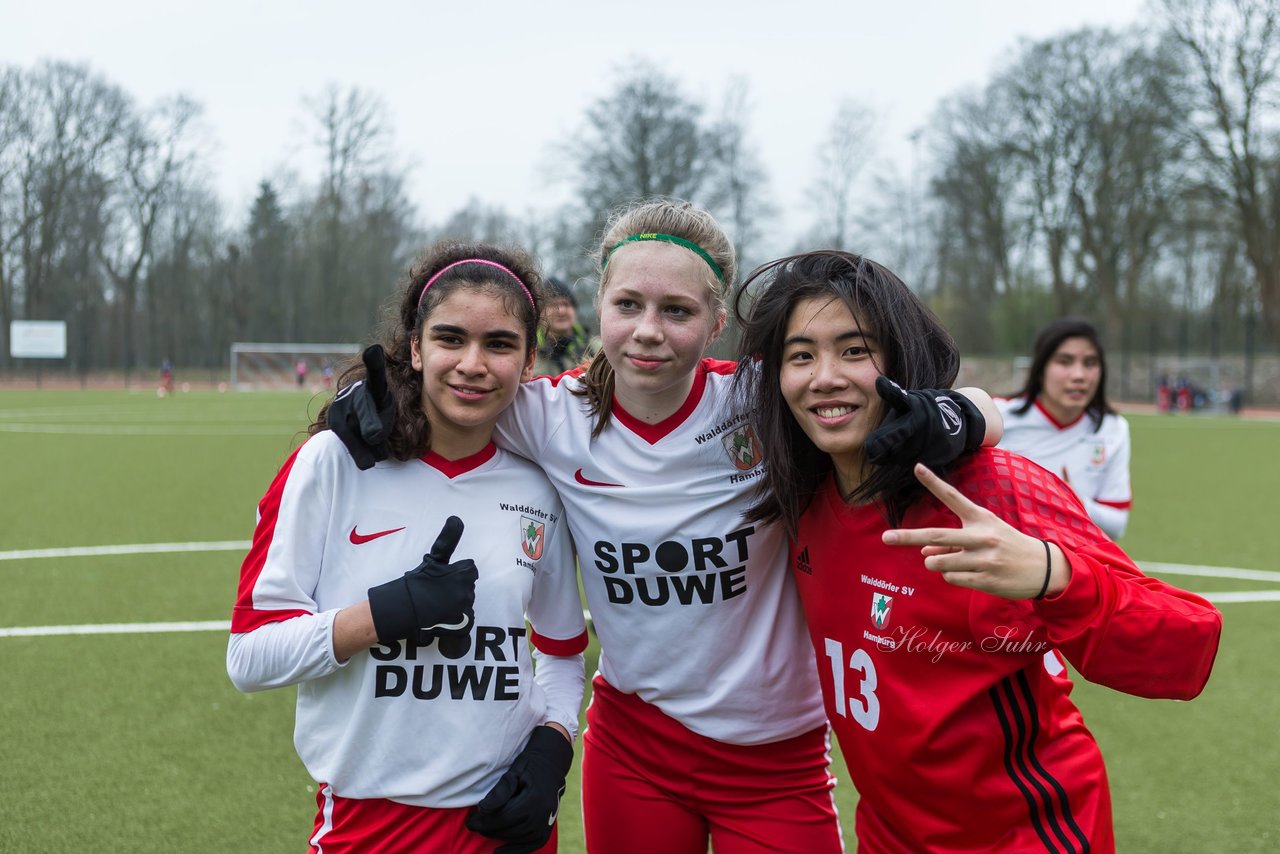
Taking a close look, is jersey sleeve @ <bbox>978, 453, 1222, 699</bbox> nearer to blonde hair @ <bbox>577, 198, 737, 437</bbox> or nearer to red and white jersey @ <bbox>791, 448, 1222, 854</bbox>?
red and white jersey @ <bbox>791, 448, 1222, 854</bbox>

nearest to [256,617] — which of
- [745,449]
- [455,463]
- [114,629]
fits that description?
[455,463]

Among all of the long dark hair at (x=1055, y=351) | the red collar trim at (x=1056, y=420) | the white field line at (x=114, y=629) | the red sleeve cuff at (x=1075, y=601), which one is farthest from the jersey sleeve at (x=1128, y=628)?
the white field line at (x=114, y=629)

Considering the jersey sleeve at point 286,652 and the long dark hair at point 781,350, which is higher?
the long dark hair at point 781,350

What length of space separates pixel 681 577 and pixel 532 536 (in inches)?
14.8

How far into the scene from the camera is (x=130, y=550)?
805 cm

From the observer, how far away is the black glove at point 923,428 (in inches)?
70.2

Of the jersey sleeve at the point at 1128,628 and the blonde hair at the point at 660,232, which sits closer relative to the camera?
the jersey sleeve at the point at 1128,628

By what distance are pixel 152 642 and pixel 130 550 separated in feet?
9.45

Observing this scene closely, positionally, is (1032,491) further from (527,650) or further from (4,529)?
(4,529)

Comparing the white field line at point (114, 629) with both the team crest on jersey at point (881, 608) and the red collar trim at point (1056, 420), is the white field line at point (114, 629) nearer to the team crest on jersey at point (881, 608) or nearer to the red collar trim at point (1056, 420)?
the team crest on jersey at point (881, 608)

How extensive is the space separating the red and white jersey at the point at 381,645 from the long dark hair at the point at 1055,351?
4290mm

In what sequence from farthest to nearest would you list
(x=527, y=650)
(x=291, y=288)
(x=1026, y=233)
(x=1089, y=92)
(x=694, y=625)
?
(x=291, y=288)
(x=1026, y=233)
(x=1089, y=92)
(x=694, y=625)
(x=527, y=650)

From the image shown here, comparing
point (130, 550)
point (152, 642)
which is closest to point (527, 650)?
point (152, 642)

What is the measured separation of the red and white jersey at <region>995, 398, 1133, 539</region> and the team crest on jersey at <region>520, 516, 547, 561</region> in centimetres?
372
